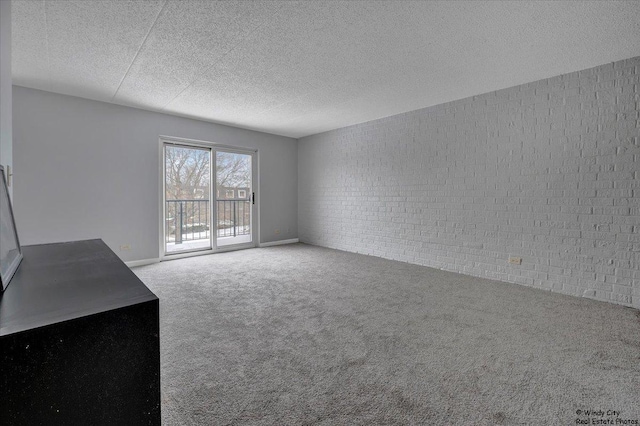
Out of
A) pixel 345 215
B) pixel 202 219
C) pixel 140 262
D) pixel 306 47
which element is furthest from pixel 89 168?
pixel 345 215

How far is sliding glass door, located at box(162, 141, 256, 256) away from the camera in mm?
5004

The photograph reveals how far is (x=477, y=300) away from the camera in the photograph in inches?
116

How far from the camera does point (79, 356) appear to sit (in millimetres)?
667

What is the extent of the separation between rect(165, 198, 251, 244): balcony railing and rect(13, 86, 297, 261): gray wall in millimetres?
853

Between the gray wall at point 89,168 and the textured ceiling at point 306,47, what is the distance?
12.8 inches

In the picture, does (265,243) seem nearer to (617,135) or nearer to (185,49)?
(185,49)

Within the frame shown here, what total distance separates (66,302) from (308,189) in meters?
5.72

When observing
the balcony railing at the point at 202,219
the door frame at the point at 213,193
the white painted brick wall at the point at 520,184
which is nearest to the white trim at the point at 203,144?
the door frame at the point at 213,193

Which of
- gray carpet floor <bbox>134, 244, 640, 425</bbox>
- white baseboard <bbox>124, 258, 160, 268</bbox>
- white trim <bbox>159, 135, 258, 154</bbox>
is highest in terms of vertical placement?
white trim <bbox>159, 135, 258, 154</bbox>

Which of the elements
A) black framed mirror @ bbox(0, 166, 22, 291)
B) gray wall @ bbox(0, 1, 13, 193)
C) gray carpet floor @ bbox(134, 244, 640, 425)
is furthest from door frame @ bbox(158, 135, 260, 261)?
black framed mirror @ bbox(0, 166, 22, 291)

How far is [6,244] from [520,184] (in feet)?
14.4

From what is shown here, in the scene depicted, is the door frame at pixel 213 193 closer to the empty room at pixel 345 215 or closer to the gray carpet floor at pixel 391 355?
the empty room at pixel 345 215

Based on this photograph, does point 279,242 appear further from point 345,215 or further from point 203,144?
point 203,144

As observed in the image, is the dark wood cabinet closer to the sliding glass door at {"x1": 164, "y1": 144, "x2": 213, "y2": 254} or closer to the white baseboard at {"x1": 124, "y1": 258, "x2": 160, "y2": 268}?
the white baseboard at {"x1": 124, "y1": 258, "x2": 160, "y2": 268}
